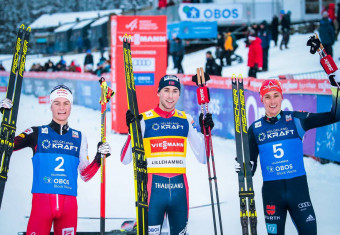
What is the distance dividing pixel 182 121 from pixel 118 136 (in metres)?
9.99

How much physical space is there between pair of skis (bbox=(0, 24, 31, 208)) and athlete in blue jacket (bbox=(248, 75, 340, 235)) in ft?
7.56

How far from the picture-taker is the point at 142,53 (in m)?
14.6

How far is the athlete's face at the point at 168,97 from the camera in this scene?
5.04 metres

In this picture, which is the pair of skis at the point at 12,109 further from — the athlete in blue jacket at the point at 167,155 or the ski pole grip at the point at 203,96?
the ski pole grip at the point at 203,96

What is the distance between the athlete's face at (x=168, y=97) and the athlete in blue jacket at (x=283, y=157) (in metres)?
0.83

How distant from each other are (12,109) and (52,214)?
44.9 inches

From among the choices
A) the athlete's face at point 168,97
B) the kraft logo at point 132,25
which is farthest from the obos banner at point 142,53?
the athlete's face at point 168,97

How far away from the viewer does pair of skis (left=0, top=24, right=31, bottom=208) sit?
15.4ft

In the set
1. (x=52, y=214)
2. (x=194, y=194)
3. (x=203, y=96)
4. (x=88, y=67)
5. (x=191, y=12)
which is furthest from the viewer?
(x=191, y=12)

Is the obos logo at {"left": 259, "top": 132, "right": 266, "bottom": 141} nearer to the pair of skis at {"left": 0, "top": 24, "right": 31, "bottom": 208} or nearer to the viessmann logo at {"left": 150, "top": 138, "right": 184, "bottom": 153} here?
the viessmann logo at {"left": 150, "top": 138, "right": 184, "bottom": 153}

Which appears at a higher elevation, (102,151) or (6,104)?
(6,104)

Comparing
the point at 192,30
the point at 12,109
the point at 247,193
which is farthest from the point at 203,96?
the point at 192,30

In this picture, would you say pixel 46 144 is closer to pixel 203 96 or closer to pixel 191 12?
pixel 203 96

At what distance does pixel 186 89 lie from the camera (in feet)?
53.1
